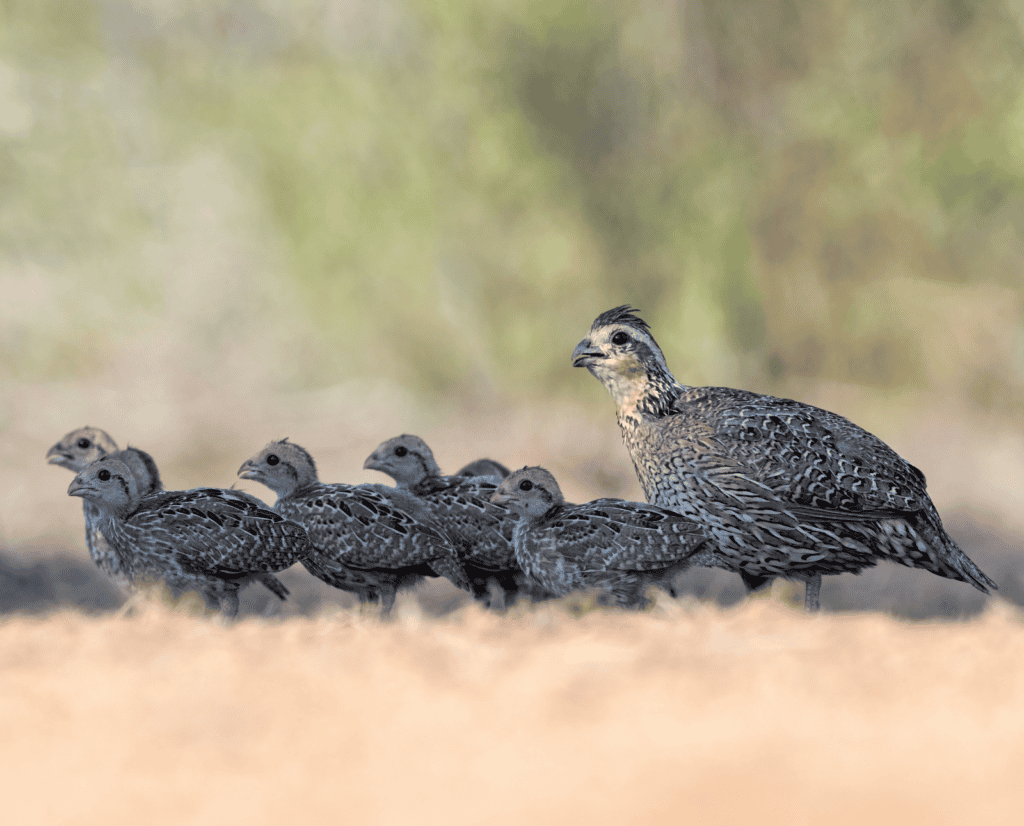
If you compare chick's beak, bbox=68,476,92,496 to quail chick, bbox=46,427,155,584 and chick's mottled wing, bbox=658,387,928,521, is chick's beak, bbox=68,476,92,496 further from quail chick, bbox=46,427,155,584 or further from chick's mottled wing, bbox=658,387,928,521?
chick's mottled wing, bbox=658,387,928,521

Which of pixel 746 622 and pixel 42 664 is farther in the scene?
pixel 746 622

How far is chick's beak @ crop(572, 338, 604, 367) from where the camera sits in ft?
19.3

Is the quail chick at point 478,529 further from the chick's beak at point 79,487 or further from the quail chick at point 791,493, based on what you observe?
the chick's beak at point 79,487

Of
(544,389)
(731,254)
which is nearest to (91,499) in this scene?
(544,389)

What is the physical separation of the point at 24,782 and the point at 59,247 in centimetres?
676

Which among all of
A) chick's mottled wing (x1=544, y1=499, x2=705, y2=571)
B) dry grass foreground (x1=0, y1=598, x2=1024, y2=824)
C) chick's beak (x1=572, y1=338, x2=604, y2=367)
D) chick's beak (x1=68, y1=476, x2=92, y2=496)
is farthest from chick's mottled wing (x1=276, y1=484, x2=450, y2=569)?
dry grass foreground (x1=0, y1=598, x2=1024, y2=824)

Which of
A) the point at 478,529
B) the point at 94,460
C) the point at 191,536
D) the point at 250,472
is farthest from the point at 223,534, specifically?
the point at 478,529

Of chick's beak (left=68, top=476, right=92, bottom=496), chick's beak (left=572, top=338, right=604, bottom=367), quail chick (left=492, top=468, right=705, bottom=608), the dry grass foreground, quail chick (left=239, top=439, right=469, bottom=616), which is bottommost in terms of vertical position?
the dry grass foreground

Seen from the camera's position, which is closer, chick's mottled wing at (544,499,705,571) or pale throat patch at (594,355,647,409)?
chick's mottled wing at (544,499,705,571)

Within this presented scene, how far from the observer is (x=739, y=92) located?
843 centimetres

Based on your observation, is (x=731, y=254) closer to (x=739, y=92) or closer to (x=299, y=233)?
(x=739, y=92)

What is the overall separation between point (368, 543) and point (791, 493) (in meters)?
2.23

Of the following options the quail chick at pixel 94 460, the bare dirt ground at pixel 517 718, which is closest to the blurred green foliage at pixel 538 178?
the quail chick at pixel 94 460

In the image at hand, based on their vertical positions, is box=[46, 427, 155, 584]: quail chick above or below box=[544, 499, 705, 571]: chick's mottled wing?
above
